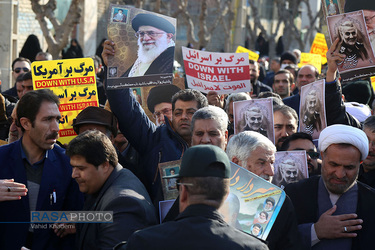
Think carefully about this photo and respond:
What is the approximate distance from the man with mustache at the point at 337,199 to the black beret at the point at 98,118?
1.65 metres

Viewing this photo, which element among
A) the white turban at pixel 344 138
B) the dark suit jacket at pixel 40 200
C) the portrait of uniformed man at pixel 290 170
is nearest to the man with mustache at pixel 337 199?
the white turban at pixel 344 138

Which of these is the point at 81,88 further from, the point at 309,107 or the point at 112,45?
the point at 309,107

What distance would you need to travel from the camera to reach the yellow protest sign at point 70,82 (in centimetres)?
644

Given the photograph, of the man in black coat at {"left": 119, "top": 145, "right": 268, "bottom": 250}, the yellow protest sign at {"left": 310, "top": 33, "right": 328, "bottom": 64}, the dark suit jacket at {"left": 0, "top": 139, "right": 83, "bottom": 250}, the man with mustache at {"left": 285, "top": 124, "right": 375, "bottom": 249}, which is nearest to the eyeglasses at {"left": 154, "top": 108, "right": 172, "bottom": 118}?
the dark suit jacket at {"left": 0, "top": 139, "right": 83, "bottom": 250}

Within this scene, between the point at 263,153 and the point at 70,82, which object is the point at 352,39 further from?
the point at 70,82

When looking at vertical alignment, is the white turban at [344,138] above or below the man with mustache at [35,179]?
above

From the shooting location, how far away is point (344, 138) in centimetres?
432

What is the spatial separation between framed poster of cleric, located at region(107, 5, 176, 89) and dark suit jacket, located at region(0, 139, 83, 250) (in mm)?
985

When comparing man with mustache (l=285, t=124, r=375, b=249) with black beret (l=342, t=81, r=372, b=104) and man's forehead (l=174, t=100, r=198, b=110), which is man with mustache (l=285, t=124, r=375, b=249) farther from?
black beret (l=342, t=81, r=372, b=104)

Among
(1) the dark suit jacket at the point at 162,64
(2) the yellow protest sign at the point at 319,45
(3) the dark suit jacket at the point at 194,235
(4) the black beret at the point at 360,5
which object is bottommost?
(3) the dark suit jacket at the point at 194,235

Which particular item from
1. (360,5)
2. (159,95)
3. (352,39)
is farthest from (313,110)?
(159,95)

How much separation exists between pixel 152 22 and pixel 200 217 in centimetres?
280

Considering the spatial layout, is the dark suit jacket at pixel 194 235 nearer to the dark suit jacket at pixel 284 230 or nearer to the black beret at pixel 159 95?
the dark suit jacket at pixel 284 230

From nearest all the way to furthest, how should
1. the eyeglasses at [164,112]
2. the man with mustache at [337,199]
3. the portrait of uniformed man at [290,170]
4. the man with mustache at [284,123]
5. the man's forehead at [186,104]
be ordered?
the man with mustache at [337,199], the portrait of uniformed man at [290,170], the man's forehead at [186,104], the man with mustache at [284,123], the eyeglasses at [164,112]
